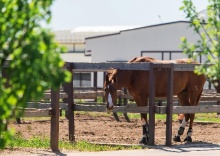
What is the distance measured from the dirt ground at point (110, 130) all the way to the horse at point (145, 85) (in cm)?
64

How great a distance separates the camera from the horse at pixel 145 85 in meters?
18.1

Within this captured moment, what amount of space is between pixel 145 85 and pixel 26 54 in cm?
1209

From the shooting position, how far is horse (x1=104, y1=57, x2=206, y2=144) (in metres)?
18.1

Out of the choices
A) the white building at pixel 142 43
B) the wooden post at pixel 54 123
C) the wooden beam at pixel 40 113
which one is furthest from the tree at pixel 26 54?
the white building at pixel 142 43

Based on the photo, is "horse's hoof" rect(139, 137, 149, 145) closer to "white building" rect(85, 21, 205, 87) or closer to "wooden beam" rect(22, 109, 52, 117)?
"wooden beam" rect(22, 109, 52, 117)

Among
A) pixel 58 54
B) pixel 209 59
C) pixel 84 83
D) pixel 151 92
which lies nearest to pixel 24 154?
pixel 151 92

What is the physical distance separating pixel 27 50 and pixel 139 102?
12.2m

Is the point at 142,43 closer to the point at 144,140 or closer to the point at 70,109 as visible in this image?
the point at 70,109

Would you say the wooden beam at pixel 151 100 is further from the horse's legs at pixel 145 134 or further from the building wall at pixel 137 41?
the building wall at pixel 137 41

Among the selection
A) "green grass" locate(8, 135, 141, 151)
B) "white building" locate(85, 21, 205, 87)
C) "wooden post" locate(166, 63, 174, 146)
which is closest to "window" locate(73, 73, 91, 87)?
"white building" locate(85, 21, 205, 87)

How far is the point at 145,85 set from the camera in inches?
726

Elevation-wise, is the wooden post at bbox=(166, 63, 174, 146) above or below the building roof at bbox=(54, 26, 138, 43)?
below

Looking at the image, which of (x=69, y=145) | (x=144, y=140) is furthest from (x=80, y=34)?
(x=69, y=145)

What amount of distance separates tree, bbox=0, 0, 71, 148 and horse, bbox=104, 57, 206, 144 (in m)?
11.0
